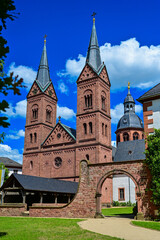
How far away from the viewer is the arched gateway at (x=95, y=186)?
1962 cm

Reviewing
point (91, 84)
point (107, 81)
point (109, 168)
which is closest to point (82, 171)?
point (109, 168)

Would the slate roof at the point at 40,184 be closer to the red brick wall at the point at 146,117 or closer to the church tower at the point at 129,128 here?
the red brick wall at the point at 146,117

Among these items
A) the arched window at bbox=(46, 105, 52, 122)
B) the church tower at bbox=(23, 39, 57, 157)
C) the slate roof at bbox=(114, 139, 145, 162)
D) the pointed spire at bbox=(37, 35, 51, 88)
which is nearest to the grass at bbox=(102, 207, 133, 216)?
the slate roof at bbox=(114, 139, 145, 162)

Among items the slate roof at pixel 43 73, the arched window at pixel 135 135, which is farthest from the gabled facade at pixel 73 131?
the arched window at pixel 135 135

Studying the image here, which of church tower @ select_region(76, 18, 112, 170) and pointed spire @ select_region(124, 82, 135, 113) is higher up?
pointed spire @ select_region(124, 82, 135, 113)

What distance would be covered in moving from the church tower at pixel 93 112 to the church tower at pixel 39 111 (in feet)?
29.9

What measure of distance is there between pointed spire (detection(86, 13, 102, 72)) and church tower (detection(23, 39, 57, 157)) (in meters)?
11.0

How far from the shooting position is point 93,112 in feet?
152

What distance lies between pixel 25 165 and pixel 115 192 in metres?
17.6

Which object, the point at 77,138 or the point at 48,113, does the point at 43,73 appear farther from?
the point at 77,138

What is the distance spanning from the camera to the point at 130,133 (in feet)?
237

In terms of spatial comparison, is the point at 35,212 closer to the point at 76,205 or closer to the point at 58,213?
the point at 58,213

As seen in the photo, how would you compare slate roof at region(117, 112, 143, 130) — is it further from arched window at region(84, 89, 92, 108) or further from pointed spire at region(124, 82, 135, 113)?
arched window at region(84, 89, 92, 108)

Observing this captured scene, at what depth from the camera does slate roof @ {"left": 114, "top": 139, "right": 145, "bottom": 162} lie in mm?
51269
